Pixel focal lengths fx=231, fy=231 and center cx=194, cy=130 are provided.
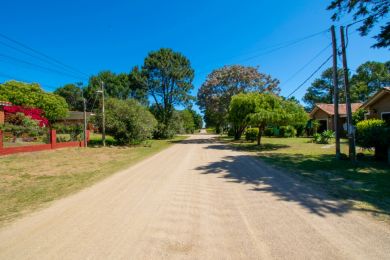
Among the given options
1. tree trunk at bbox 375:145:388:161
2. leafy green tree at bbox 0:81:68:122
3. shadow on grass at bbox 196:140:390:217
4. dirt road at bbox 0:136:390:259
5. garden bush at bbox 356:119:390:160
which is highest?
leafy green tree at bbox 0:81:68:122

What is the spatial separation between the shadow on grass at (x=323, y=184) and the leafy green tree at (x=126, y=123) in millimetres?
13527

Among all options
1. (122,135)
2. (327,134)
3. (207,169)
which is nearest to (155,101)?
(122,135)

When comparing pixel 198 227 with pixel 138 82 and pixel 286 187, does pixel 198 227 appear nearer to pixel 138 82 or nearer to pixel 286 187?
pixel 286 187

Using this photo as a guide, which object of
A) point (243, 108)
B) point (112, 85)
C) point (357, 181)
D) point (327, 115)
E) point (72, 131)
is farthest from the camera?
point (112, 85)

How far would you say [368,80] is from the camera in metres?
44.3

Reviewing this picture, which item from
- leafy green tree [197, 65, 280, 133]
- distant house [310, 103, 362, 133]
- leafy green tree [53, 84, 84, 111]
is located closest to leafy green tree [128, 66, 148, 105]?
leafy green tree [197, 65, 280, 133]

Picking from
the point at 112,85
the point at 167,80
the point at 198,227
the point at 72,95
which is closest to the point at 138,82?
the point at 167,80

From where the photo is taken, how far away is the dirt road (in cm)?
297

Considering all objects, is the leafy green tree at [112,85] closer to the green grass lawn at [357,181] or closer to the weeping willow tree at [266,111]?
the weeping willow tree at [266,111]

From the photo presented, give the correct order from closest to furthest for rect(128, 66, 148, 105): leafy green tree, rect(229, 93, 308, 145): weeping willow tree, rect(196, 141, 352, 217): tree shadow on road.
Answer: rect(196, 141, 352, 217): tree shadow on road
rect(229, 93, 308, 145): weeping willow tree
rect(128, 66, 148, 105): leafy green tree

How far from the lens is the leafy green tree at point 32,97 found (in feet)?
114

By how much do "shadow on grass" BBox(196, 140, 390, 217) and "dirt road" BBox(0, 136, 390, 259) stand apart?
0.07 metres

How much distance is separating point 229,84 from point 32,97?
101 ft

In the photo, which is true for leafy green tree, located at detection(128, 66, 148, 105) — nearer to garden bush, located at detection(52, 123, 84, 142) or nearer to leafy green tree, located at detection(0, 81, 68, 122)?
leafy green tree, located at detection(0, 81, 68, 122)
